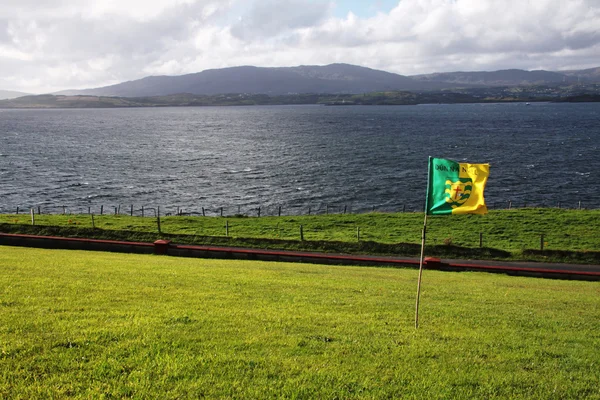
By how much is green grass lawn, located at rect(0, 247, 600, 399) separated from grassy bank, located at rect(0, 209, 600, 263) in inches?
646

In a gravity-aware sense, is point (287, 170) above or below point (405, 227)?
below

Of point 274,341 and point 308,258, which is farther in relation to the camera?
point 308,258

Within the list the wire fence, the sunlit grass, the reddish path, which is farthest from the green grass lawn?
the wire fence

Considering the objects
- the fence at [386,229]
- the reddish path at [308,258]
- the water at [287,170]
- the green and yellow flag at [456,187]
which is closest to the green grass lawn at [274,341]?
the green and yellow flag at [456,187]

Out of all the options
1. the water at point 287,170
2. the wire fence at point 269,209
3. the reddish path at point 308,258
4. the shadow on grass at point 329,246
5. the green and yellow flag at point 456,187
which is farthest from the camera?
the water at point 287,170

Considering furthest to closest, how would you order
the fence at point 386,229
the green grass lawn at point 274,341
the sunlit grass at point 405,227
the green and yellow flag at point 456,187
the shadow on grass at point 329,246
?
the sunlit grass at point 405,227 → the fence at point 386,229 → the shadow on grass at point 329,246 → the green and yellow flag at point 456,187 → the green grass lawn at point 274,341

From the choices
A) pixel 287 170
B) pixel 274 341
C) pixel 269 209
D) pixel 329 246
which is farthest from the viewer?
pixel 287 170

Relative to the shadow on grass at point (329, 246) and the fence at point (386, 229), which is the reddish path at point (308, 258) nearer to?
the shadow on grass at point (329, 246)

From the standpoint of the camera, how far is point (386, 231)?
136 feet

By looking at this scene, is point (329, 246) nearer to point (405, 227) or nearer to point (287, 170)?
point (405, 227)

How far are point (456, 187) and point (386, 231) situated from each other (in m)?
29.8

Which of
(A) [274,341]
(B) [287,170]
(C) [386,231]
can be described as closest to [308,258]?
(C) [386,231]

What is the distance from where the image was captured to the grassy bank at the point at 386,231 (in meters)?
33.5

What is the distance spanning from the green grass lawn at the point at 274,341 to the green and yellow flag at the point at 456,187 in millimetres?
3204
